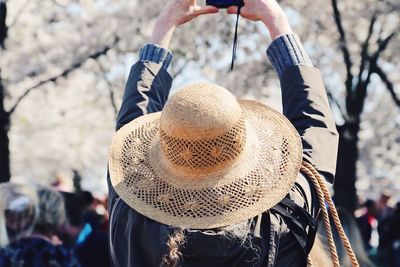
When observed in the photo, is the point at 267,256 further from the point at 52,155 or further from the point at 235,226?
the point at 52,155

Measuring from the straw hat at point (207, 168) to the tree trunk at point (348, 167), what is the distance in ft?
34.3

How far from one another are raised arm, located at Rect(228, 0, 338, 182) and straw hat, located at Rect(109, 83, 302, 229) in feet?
0.49

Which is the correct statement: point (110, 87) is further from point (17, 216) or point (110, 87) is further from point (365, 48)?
point (17, 216)

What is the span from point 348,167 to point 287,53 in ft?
34.1

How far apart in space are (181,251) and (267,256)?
21cm

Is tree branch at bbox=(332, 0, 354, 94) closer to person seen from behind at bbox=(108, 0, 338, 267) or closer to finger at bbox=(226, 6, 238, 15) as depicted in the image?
finger at bbox=(226, 6, 238, 15)

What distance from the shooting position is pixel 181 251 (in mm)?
1922

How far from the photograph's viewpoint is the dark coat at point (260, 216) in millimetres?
1937

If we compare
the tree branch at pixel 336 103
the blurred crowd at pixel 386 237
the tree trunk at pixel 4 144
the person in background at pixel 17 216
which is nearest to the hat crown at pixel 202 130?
the person in background at pixel 17 216

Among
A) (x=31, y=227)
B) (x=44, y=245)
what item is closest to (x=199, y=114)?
(x=44, y=245)

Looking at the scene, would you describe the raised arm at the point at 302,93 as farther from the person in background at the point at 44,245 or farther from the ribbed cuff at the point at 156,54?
the person in background at the point at 44,245

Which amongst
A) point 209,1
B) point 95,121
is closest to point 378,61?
point 95,121

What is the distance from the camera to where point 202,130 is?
1912mm

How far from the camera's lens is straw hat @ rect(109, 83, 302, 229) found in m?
1.92
